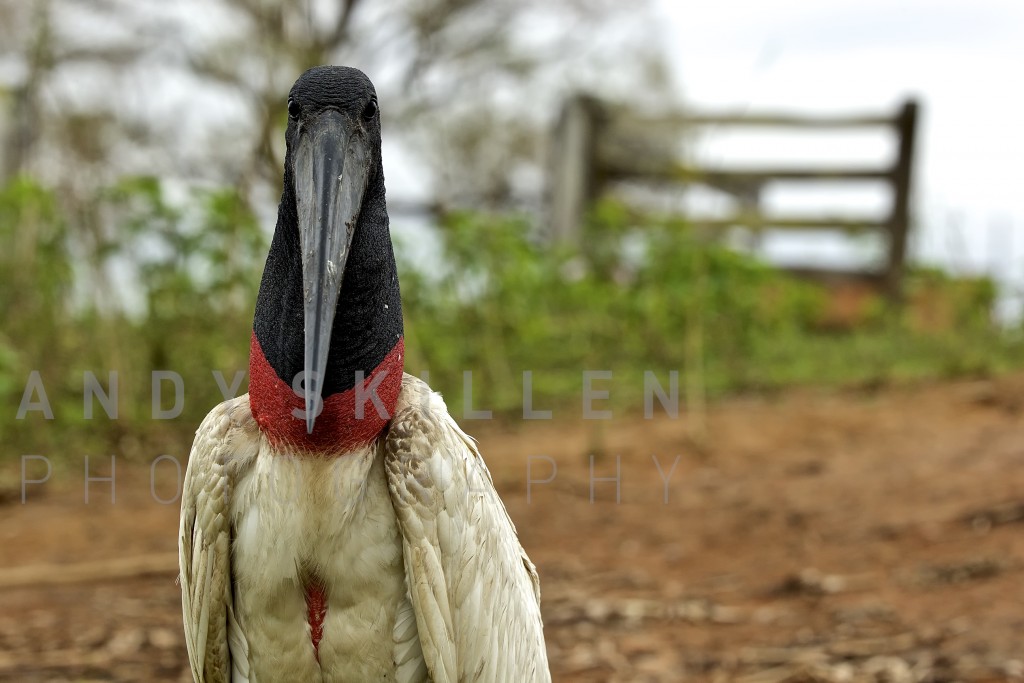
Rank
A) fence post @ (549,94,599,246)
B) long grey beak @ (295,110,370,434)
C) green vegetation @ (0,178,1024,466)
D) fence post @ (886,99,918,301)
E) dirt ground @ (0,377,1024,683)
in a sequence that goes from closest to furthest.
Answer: long grey beak @ (295,110,370,434), dirt ground @ (0,377,1024,683), green vegetation @ (0,178,1024,466), fence post @ (886,99,918,301), fence post @ (549,94,599,246)

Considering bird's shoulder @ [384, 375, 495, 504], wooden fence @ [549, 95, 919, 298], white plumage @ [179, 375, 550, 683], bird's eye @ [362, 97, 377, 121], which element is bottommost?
white plumage @ [179, 375, 550, 683]

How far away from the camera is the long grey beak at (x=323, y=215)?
2.18m

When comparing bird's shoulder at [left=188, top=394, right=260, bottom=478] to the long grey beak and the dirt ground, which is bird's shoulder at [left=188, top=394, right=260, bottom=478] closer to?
the long grey beak

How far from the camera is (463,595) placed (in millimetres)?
2562

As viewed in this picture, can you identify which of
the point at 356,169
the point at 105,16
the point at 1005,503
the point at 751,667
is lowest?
the point at 751,667

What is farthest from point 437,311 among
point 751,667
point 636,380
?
point 751,667

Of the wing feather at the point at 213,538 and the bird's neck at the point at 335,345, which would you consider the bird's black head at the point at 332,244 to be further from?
the wing feather at the point at 213,538

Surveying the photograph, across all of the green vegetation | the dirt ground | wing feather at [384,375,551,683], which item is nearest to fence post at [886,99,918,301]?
the green vegetation

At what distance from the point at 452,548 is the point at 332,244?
2.42 ft

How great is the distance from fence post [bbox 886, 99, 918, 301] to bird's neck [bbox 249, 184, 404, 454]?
11.2m

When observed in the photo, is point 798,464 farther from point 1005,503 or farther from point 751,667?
point 751,667

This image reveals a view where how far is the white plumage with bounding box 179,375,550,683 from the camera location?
246 centimetres

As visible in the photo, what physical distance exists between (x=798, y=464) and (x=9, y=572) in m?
4.13

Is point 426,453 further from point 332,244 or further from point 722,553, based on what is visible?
point 722,553
